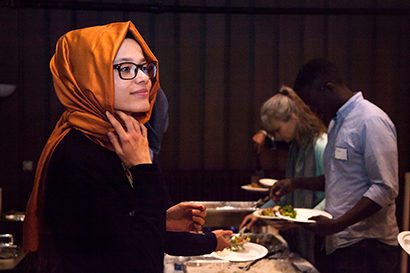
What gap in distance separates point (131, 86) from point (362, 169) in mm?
1193

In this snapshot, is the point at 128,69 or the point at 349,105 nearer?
the point at 128,69

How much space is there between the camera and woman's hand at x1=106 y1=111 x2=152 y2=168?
87 cm

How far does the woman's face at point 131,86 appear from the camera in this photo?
3.05 feet

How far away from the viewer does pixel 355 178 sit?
1753 millimetres

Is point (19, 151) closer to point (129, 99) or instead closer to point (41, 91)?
point (41, 91)

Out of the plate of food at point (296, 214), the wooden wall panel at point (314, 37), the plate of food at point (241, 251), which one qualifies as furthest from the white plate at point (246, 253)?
the wooden wall panel at point (314, 37)

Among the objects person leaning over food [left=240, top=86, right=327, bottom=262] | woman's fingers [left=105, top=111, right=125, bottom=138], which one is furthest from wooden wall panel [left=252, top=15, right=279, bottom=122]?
woman's fingers [left=105, top=111, right=125, bottom=138]

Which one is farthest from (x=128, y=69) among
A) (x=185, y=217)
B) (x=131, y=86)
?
(x=185, y=217)

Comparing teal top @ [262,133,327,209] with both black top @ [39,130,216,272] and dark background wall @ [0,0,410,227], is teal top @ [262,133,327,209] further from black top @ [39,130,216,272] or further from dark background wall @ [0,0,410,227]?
black top @ [39,130,216,272]

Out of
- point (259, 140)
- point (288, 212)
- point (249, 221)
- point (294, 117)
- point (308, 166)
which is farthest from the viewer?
point (259, 140)

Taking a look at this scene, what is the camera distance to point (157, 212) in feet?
2.77

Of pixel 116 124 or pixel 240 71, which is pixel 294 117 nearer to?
pixel 240 71

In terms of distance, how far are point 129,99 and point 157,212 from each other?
27cm

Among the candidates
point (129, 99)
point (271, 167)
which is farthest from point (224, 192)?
point (129, 99)
